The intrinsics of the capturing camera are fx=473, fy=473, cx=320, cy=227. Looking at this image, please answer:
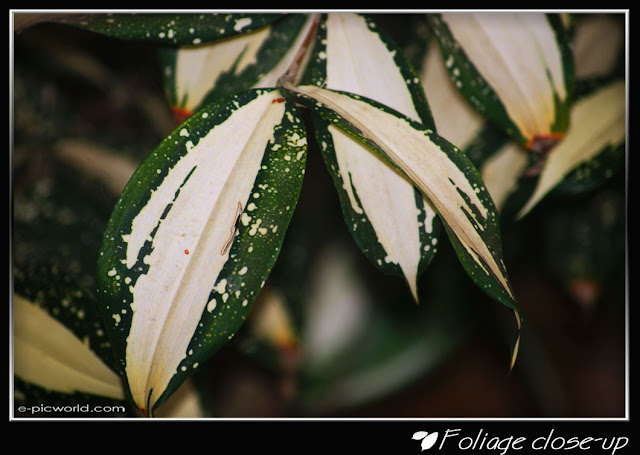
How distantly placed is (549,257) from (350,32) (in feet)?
1.34

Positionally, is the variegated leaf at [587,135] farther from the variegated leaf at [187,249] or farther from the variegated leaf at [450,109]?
the variegated leaf at [187,249]

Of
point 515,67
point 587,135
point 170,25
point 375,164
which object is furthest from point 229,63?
point 587,135

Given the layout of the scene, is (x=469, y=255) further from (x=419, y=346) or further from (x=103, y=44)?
(x=103, y=44)

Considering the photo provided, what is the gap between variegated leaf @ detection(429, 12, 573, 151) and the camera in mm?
463

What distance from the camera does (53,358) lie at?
1.57 feet

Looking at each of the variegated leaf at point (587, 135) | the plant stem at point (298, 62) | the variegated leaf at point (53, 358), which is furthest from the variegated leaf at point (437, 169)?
the variegated leaf at point (53, 358)

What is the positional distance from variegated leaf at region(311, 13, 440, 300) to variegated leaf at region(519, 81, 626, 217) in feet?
0.48

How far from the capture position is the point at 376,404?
0.68m

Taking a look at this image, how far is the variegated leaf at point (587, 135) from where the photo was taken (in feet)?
1.63

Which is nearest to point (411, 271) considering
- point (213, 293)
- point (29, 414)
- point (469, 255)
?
point (469, 255)

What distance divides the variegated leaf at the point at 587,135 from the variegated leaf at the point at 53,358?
0.46 metres

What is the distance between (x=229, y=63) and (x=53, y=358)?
35cm

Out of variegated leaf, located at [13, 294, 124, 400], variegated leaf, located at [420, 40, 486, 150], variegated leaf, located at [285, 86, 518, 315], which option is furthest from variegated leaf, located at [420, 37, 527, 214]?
variegated leaf, located at [13, 294, 124, 400]

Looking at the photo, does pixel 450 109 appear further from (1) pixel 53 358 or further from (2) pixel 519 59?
(1) pixel 53 358
